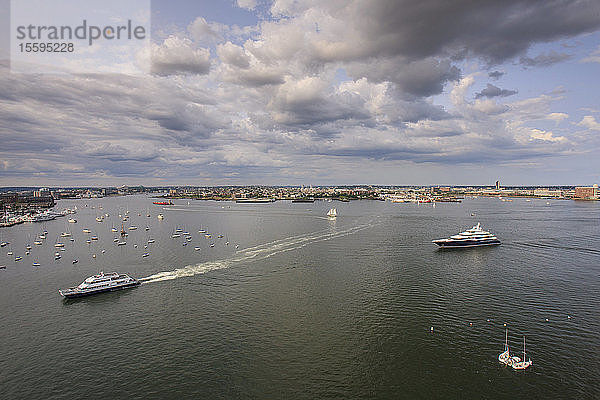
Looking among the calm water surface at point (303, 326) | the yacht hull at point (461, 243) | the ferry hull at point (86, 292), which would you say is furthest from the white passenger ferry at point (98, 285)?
the yacht hull at point (461, 243)

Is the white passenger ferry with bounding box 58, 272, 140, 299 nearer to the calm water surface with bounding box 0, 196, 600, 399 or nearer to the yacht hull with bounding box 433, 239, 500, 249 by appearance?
the calm water surface with bounding box 0, 196, 600, 399

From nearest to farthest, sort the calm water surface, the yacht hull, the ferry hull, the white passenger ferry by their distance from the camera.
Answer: the calm water surface → the ferry hull → the white passenger ferry → the yacht hull

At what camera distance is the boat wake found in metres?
43.7

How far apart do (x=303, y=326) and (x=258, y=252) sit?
30.4 m

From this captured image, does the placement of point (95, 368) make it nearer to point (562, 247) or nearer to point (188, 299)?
point (188, 299)

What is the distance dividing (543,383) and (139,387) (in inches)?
1012

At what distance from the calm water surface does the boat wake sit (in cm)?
54

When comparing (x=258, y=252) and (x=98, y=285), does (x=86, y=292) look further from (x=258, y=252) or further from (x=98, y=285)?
(x=258, y=252)

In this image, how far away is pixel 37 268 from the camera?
47781mm

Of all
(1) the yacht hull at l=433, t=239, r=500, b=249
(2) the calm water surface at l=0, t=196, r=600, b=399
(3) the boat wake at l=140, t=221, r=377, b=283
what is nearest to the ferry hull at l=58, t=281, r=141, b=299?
(2) the calm water surface at l=0, t=196, r=600, b=399

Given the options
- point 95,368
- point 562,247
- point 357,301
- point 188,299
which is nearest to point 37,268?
point 188,299

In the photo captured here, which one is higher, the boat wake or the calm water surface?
the boat wake

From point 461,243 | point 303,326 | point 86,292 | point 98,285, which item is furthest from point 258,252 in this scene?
point 461,243

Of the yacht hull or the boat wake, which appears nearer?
the boat wake
